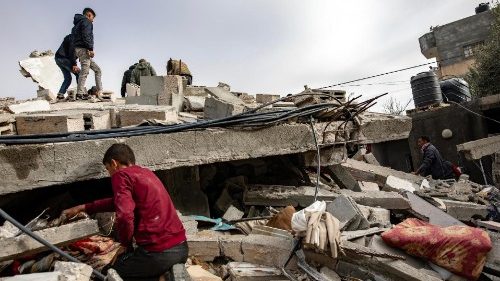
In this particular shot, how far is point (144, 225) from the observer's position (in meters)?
3.07

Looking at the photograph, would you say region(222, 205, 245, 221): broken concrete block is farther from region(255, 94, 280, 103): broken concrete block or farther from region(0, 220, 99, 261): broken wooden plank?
region(255, 94, 280, 103): broken concrete block

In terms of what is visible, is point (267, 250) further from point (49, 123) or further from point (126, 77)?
point (126, 77)

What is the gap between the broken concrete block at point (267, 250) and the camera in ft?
12.6

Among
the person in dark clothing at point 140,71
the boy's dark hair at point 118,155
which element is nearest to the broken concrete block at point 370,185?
the boy's dark hair at point 118,155

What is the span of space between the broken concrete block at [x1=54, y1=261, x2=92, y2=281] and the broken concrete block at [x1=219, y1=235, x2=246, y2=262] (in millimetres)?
1623

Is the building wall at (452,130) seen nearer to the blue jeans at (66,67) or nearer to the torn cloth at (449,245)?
the torn cloth at (449,245)

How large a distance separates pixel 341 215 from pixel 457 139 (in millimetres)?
11206

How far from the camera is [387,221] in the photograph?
4.68 m

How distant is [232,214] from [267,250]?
114cm

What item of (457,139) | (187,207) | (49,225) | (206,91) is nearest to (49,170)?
(49,225)

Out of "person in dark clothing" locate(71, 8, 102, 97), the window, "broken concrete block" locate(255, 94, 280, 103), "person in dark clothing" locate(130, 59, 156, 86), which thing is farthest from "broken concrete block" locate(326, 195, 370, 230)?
the window

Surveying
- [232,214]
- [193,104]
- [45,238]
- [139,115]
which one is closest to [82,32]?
[193,104]

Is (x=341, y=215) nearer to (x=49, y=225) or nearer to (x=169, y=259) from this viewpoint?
(x=169, y=259)

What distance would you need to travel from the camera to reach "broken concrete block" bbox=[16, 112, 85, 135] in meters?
4.22
